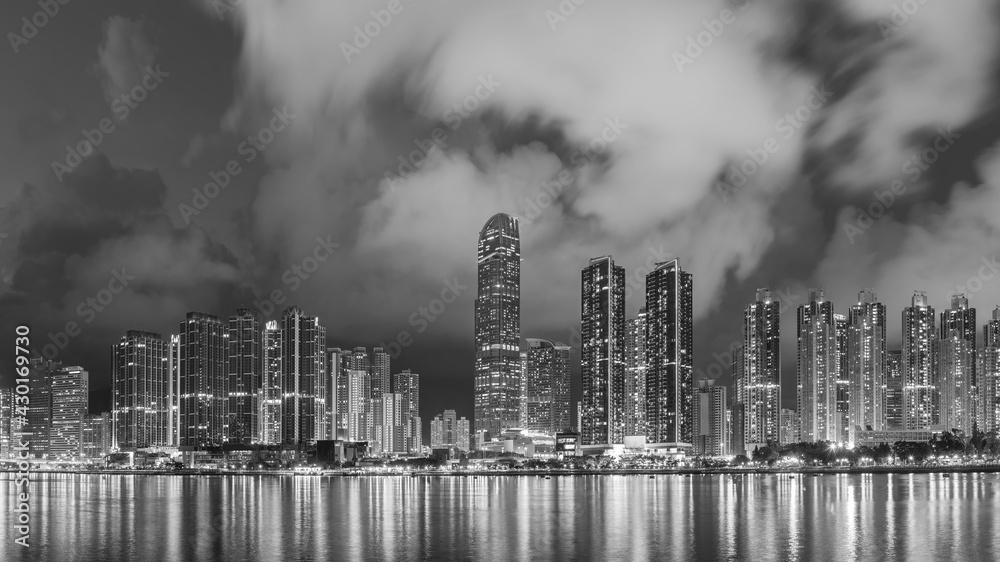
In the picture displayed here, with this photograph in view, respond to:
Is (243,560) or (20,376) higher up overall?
(20,376)

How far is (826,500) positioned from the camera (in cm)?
8862

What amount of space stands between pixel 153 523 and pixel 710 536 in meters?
38.5

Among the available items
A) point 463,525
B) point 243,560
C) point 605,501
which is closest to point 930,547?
point 463,525

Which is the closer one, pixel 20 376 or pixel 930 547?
pixel 20 376

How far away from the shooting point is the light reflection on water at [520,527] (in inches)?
1965

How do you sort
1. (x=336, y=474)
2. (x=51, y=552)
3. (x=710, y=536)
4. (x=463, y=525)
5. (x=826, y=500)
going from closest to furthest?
(x=51, y=552) < (x=710, y=536) < (x=463, y=525) < (x=826, y=500) < (x=336, y=474)

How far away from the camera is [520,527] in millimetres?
62531

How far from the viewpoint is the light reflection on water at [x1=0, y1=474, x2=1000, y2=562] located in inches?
1965

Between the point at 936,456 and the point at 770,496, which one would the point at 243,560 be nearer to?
the point at 770,496

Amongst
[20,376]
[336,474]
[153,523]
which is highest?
[20,376]

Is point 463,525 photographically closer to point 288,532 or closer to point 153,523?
point 288,532

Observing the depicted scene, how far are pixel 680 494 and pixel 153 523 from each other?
56128 mm

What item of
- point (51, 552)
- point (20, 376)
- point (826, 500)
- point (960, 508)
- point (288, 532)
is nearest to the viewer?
point (20, 376)

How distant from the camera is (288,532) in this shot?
60.3 metres
